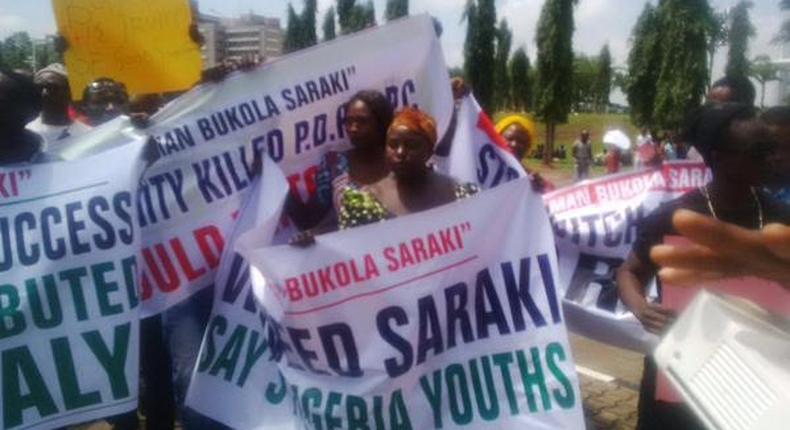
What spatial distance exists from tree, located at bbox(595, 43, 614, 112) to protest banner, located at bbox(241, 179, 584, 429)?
9517 cm

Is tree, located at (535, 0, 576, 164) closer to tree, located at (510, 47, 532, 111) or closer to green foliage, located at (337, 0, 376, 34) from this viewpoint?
green foliage, located at (337, 0, 376, 34)

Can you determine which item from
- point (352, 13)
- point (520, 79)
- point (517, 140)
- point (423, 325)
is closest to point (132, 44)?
point (423, 325)

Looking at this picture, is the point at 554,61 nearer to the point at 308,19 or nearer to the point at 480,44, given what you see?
the point at 480,44

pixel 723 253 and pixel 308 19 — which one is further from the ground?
pixel 308 19

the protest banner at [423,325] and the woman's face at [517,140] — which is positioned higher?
the woman's face at [517,140]

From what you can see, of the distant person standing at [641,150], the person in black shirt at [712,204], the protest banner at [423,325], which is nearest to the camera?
the person in black shirt at [712,204]

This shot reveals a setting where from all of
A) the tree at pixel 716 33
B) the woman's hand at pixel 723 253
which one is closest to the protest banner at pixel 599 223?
the woman's hand at pixel 723 253

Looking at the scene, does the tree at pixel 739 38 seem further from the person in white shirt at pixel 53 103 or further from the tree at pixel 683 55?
the person in white shirt at pixel 53 103

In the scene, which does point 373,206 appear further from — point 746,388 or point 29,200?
point 746,388

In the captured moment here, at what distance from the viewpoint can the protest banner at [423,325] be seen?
2746 millimetres

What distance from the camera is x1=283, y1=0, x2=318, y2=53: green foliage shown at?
5262 cm

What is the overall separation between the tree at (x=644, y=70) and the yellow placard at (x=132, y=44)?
37.0 metres

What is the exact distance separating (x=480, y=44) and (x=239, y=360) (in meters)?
42.1

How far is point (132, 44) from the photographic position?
3.66 metres
